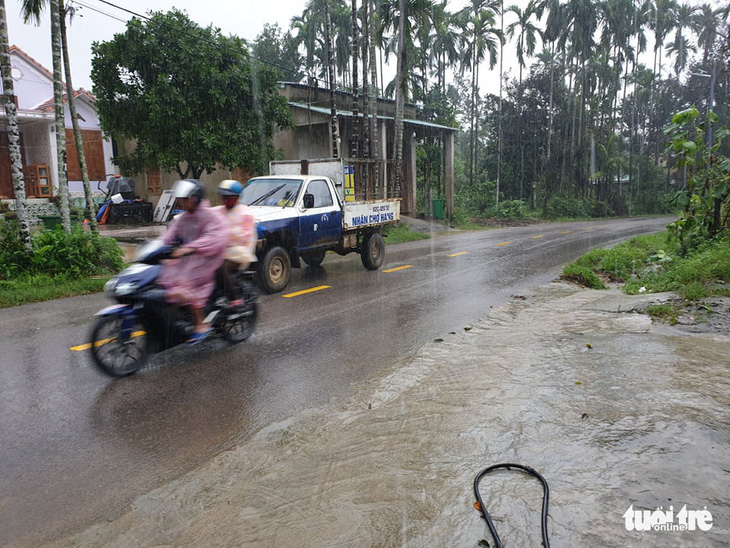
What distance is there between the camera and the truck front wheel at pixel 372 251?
1197 cm

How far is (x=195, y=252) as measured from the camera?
569 cm

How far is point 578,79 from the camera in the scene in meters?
42.2

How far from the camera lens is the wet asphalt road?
138 inches

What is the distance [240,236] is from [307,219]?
13.2ft

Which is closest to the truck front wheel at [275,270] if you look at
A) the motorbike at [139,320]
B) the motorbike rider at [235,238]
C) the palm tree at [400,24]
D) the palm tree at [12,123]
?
the motorbike rider at [235,238]

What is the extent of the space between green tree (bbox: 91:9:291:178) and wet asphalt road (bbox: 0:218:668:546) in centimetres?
775

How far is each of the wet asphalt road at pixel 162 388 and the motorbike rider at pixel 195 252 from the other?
0.71m

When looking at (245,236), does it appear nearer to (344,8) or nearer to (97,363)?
(97,363)

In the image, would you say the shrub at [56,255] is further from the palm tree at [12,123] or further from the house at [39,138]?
the house at [39,138]

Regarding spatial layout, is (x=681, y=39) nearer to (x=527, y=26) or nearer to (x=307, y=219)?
(x=527, y=26)

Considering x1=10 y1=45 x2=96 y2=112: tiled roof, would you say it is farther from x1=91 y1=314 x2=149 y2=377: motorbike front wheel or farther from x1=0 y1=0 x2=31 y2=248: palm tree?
x1=91 y1=314 x2=149 y2=377: motorbike front wheel

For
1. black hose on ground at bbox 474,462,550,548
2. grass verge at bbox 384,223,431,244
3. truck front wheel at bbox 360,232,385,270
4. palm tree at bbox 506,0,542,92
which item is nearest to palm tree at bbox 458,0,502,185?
palm tree at bbox 506,0,542,92

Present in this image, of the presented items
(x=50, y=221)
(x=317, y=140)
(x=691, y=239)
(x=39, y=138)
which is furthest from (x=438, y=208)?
(x=39, y=138)

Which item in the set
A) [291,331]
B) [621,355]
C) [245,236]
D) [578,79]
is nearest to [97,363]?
[245,236]
